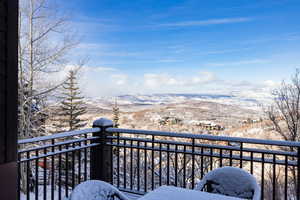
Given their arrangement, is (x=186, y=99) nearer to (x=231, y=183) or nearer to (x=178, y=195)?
(x=231, y=183)

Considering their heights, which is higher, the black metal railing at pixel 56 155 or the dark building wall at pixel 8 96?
the dark building wall at pixel 8 96

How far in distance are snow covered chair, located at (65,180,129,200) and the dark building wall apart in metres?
0.39

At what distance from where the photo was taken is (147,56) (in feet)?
51.0

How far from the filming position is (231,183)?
2.18 metres

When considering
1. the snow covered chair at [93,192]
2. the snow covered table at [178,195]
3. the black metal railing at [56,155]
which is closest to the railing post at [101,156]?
the black metal railing at [56,155]

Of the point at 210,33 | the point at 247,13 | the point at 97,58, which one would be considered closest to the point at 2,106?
the point at 97,58

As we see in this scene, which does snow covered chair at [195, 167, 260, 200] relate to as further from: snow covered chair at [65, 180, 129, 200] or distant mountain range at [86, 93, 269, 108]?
distant mountain range at [86, 93, 269, 108]

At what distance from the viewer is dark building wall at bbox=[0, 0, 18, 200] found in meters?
1.50

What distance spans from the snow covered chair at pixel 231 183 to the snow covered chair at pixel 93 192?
70 cm

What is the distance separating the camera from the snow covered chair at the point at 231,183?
2.09 m

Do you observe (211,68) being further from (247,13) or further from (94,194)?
(94,194)

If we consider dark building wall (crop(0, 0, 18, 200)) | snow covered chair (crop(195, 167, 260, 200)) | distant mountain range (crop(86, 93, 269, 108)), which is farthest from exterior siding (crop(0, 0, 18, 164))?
distant mountain range (crop(86, 93, 269, 108))

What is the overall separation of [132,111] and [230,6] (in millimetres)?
6438

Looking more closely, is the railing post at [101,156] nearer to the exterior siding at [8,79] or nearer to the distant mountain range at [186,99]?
the exterior siding at [8,79]
